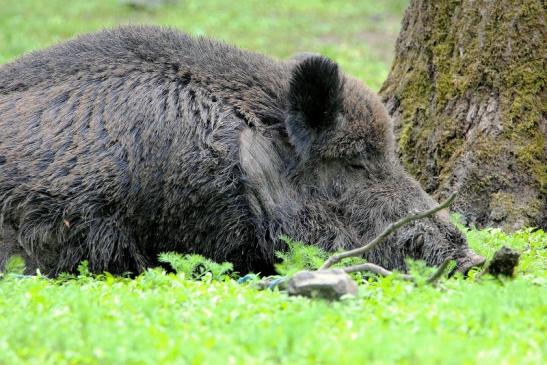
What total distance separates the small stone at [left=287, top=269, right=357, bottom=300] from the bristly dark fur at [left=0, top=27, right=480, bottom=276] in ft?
5.94

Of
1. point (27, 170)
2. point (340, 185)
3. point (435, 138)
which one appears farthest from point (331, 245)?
point (27, 170)

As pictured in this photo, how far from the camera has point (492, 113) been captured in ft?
28.7

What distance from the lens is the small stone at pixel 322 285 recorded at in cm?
566

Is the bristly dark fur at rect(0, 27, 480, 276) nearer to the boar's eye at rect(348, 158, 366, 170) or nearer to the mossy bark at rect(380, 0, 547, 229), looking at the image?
the boar's eye at rect(348, 158, 366, 170)

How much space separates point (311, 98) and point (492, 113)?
2.08m

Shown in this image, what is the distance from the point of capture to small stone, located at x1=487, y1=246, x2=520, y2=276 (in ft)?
19.8

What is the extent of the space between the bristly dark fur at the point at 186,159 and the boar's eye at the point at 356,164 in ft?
0.04

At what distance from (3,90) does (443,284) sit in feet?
14.6

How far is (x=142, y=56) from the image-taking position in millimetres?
8070

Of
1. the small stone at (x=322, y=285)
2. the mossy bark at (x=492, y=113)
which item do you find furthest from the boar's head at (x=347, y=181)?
the small stone at (x=322, y=285)

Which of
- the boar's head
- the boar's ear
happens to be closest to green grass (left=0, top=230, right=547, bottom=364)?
the boar's head

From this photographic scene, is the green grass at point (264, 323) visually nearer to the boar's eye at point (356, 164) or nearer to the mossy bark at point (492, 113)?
the boar's eye at point (356, 164)

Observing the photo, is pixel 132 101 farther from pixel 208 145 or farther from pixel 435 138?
pixel 435 138

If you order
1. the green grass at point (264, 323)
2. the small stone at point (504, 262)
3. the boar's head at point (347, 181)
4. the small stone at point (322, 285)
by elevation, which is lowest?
the green grass at point (264, 323)
